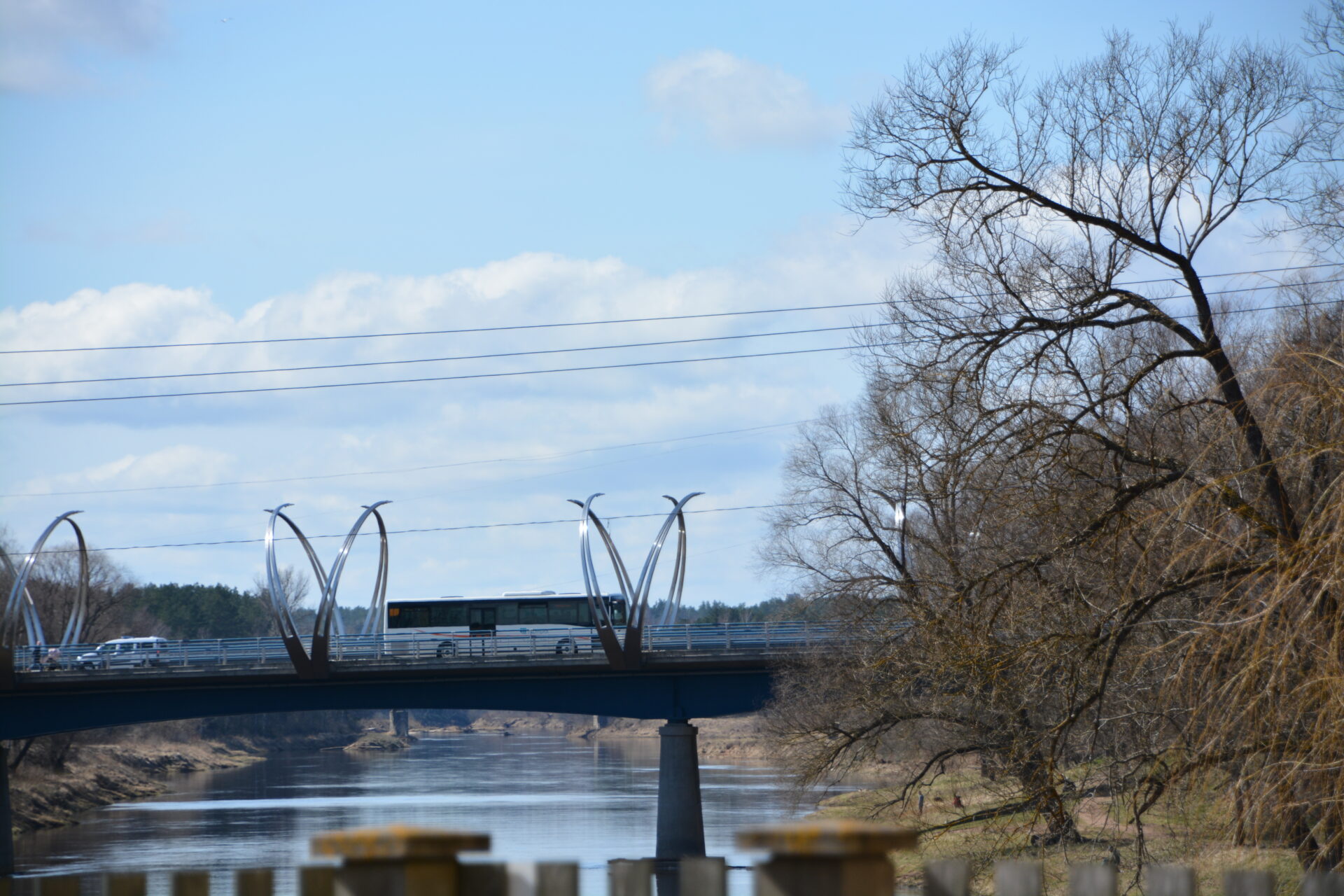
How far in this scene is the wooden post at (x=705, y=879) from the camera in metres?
3.67

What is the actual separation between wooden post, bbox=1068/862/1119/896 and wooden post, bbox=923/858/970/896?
0.30 meters

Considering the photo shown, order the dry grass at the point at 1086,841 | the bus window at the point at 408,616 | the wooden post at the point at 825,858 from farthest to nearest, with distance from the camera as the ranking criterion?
the bus window at the point at 408,616 < the dry grass at the point at 1086,841 < the wooden post at the point at 825,858

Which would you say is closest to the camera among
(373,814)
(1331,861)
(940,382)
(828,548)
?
(1331,861)

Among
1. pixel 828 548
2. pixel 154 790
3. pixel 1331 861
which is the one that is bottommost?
pixel 154 790

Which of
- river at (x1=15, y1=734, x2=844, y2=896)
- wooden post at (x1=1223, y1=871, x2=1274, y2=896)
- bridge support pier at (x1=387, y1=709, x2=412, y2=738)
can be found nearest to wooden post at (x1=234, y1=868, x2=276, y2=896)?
wooden post at (x1=1223, y1=871, x2=1274, y2=896)

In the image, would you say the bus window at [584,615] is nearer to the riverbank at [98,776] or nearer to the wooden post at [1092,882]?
the riverbank at [98,776]

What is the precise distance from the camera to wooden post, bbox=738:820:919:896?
3324 mm

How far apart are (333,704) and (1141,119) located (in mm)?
40243

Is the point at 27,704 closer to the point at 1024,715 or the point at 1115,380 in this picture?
the point at 1024,715

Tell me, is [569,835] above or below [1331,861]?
below

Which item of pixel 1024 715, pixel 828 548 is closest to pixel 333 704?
pixel 828 548

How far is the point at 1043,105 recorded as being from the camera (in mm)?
14250

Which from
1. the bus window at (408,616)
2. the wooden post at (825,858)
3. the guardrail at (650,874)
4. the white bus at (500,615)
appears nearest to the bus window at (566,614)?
the white bus at (500,615)

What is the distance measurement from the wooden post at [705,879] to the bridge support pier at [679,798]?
3580 centimetres
